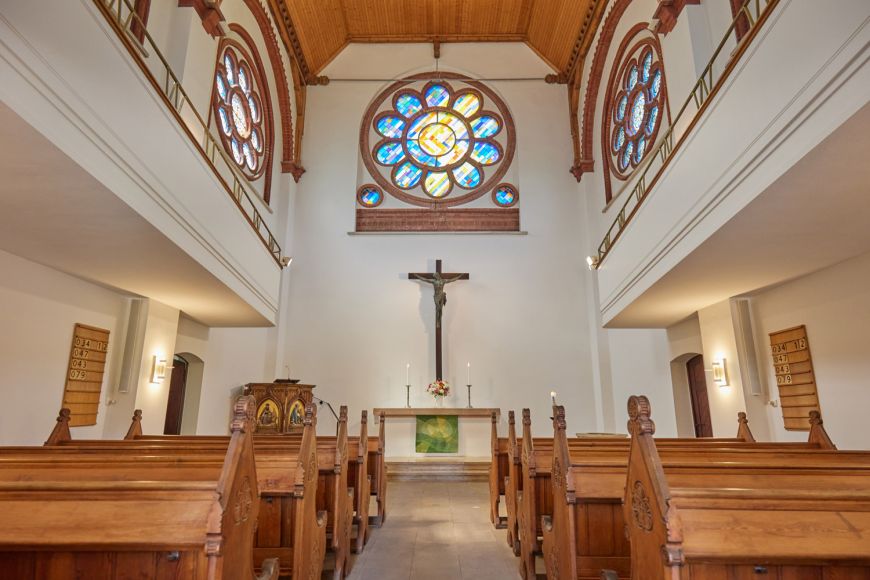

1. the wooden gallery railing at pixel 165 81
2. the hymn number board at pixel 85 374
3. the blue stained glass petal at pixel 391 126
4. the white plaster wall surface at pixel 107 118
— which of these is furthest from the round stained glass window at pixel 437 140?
the hymn number board at pixel 85 374

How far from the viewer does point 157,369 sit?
21.4ft

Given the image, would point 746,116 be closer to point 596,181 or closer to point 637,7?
point 637,7

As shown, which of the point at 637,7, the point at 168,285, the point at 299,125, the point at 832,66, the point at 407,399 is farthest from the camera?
the point at 299,125

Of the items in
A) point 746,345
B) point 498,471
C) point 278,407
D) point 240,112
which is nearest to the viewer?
point 498,471

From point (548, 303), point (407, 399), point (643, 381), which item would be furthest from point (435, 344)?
point (643, 381)

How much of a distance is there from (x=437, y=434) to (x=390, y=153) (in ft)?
20.2

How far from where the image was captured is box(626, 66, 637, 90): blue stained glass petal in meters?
8.66

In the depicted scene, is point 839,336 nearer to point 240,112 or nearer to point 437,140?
point 437,140

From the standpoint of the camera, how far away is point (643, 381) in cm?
909

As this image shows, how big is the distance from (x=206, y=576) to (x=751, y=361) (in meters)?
6.01

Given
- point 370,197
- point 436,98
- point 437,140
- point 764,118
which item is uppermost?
point 436,98

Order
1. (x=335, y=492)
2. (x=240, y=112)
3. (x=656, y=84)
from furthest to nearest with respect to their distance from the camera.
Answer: (x=240, y=112), (x=656, y=84), (x=335, y=492)

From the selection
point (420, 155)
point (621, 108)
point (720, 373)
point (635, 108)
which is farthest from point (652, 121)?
point (420, 155)

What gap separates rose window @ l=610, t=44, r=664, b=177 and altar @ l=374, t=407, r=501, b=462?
201 inches
